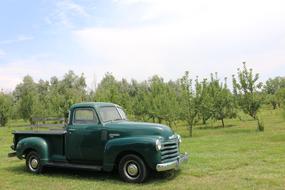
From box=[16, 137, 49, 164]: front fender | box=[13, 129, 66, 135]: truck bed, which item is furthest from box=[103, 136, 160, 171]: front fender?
box=[16, 137, 49, 164]: front fender

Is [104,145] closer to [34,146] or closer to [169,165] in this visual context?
[169,165]

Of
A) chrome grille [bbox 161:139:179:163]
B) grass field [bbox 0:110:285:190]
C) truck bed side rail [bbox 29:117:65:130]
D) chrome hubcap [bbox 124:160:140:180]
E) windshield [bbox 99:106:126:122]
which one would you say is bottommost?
grass field [bbox 0:110:285:190]

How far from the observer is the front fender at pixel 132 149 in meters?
8.62

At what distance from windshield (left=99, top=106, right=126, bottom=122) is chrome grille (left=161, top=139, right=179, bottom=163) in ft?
6.23

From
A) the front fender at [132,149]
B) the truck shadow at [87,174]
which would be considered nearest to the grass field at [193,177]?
the truck shadow at [87,174]

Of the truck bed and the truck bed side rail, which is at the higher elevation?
the truck bed side rail

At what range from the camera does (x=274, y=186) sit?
8.02m

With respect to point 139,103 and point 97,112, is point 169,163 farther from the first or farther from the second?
point 139,103

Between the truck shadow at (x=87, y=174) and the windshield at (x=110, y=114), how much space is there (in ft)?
5.05

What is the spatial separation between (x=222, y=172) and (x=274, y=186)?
184cm

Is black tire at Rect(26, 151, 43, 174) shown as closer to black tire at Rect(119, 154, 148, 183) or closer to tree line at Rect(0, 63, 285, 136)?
black tire at Rect(119, 154, 148, 183)

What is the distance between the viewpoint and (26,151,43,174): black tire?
34.7 ft

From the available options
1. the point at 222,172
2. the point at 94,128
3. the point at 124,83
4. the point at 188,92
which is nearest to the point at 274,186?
the point at 222,172

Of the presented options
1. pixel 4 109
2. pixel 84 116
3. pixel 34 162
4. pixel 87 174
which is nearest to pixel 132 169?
pixel 87 174
